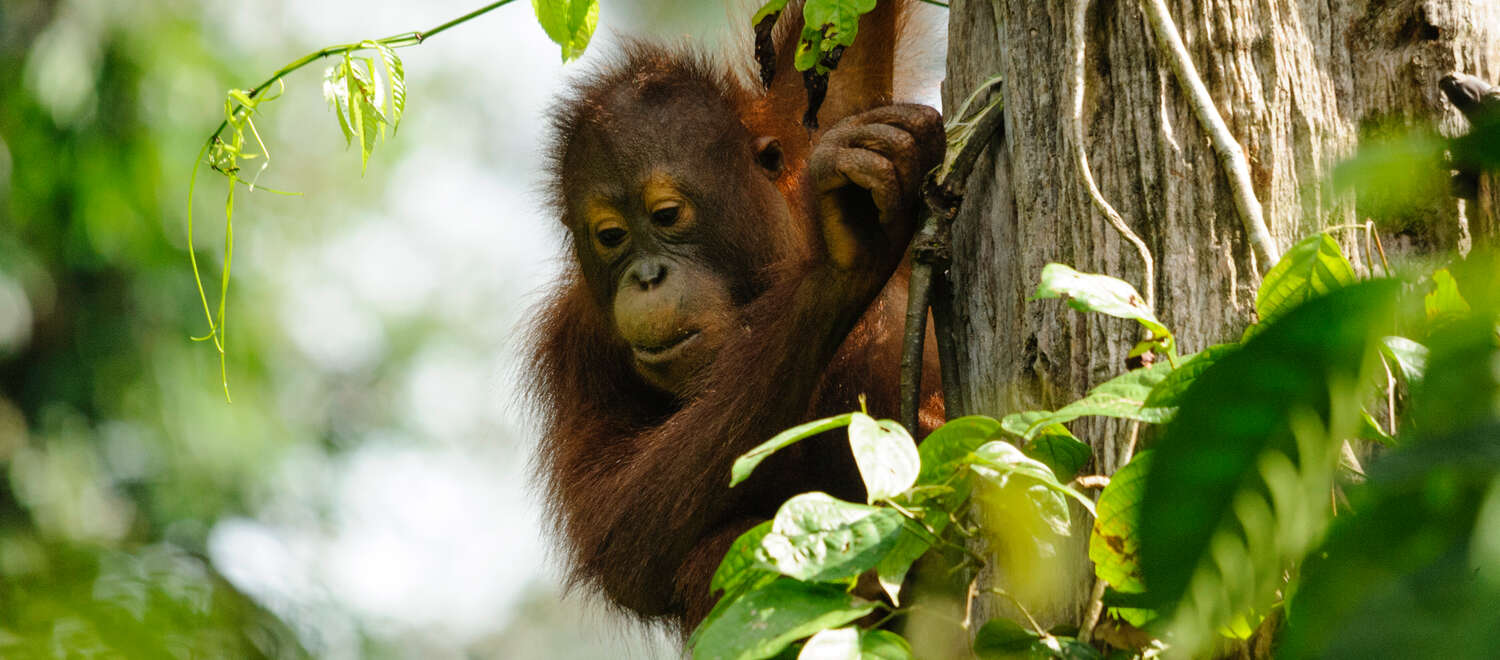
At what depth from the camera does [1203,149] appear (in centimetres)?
170

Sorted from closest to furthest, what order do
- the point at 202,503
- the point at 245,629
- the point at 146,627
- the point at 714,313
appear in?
1. the point at 146,627
2. the point at 245,629
3. the point at 714,313
4. the point at 202,503

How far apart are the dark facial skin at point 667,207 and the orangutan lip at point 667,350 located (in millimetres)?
35

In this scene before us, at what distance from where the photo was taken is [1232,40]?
5.68 feet

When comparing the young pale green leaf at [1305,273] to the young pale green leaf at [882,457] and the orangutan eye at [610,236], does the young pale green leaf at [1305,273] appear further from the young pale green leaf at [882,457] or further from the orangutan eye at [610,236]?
the orangutan eye at [610,236]

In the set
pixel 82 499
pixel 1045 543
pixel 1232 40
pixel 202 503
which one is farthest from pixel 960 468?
pixel 202 503

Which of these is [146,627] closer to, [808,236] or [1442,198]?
[1442,198]

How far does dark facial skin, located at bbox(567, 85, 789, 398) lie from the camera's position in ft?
10.2

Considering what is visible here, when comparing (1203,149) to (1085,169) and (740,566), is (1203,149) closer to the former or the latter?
(1085,169)

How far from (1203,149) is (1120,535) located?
0.59 meters

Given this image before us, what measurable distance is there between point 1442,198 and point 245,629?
152 cm

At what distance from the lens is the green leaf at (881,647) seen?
1.36 metres

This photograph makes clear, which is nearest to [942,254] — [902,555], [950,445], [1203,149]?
[1203,149]

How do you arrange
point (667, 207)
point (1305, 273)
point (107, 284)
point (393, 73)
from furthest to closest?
point (107, 284)
point (667, 207)
point (393, 73)
point (1305, 273)

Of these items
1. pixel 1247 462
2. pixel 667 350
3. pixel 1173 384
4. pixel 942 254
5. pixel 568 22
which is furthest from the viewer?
pixel 667 350
